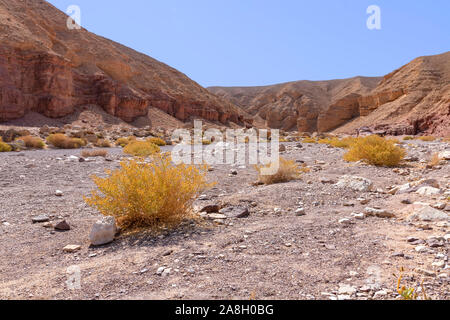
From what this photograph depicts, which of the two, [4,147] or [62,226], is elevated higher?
[4,147]

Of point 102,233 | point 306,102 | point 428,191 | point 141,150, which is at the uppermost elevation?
point 306,102

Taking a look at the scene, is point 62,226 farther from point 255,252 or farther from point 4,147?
point 4,147

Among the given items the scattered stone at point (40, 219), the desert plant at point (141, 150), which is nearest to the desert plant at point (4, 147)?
the desert plant at point (141, 150)

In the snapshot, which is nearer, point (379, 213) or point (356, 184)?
point (379, 213)

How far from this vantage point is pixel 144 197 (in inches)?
139

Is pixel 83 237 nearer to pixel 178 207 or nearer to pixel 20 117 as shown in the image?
pixel 178 207

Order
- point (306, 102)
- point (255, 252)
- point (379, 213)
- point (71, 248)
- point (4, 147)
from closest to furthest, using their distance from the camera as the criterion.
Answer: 1. point (255, 252)
2. point (71, 248)
3. point (379, 213)
4. point (4, 147)
5. point (306, 102)

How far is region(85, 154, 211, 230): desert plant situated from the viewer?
3590mm

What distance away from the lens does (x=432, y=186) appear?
4.96 meters

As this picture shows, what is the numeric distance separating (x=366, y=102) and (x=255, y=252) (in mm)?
65318

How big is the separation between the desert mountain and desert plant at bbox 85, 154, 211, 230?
1533 inches

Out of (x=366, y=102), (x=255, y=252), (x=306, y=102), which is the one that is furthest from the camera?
(x=306, y=102)

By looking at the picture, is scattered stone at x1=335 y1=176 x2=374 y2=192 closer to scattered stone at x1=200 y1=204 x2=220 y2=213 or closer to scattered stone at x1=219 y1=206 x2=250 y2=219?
scattered stone at x1=219 y1=206 x2=250 y2=219

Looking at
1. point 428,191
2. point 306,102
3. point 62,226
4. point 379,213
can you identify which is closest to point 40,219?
point 62,226
